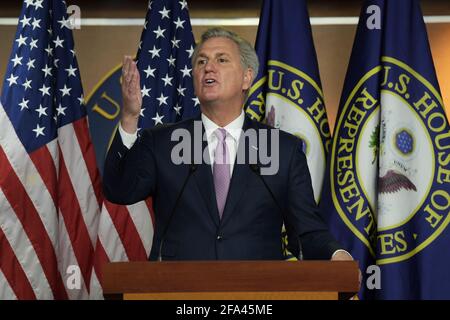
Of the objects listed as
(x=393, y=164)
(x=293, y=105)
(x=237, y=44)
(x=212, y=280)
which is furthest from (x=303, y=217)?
(x=293, y=105)

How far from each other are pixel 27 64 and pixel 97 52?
621mm

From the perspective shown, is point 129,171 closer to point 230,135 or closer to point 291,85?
point 230,135

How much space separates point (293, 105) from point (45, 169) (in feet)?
4.46

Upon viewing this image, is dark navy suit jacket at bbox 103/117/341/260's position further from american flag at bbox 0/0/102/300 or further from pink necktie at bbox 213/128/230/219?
american flag at bbox 0/0/102/300

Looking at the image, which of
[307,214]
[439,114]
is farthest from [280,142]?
[439,114]

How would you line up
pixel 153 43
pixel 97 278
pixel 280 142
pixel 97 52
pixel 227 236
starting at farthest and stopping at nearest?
1. pixel 97 52
2. pixel 153 43
3. pixel 97 278
4. pixel 280 142
5. pixel 227 236

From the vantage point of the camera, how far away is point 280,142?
2.81 meters

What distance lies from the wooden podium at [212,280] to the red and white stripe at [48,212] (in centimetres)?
204

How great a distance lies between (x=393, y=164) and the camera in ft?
13.0

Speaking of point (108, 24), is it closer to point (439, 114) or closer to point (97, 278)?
point (97, 278)

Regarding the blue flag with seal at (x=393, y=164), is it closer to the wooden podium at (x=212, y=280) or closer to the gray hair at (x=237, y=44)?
the gray hair at (x=237, y=44)

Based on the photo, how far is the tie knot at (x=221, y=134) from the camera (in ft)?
9.04

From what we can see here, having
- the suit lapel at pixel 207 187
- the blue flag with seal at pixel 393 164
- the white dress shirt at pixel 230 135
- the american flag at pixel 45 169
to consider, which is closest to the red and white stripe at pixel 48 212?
the american flag at pixel 45 169

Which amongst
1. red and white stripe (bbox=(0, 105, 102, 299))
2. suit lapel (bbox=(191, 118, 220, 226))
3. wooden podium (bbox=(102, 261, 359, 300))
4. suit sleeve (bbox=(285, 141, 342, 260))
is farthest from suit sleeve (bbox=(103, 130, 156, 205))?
red and white stripe (bbox=(0, 105, 102, 299))
